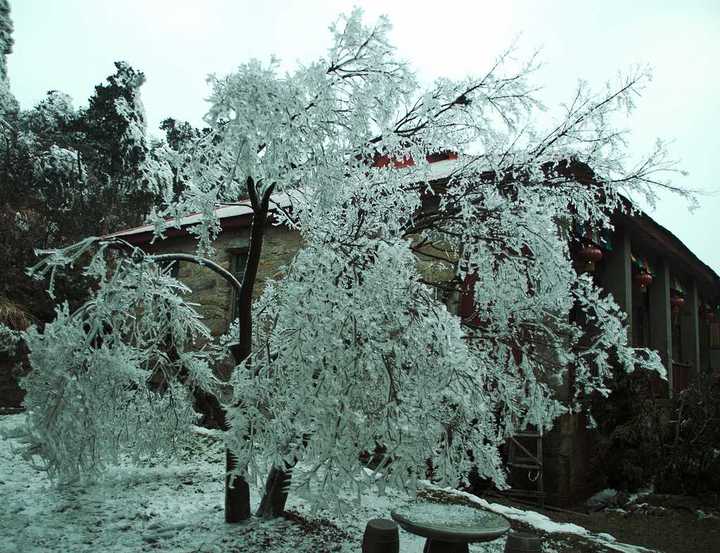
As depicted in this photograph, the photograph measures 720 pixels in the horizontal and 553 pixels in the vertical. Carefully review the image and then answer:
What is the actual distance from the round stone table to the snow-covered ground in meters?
0.56

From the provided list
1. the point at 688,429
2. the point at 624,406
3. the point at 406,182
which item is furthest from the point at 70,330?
the point at 688,429

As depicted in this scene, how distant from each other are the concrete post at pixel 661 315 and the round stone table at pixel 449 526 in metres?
7.51

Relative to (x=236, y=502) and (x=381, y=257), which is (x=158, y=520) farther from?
(x=381, y=257)

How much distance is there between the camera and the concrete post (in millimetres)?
10047

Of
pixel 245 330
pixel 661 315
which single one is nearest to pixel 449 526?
pixel 245 330

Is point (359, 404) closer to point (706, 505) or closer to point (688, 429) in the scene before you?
point (706, 505)

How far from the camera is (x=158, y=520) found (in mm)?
4605

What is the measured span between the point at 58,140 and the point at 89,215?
177 inches

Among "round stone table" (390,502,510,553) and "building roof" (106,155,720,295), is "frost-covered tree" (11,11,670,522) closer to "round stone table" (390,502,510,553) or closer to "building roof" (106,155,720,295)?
"round stone table" (390,502,510,553)

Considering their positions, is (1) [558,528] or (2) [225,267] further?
(2) [225,267]

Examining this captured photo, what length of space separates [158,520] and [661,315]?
924cm

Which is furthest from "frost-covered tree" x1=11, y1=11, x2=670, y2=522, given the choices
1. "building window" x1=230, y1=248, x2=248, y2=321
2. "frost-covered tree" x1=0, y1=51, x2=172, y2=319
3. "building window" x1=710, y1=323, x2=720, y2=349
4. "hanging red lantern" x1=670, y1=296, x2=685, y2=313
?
"building window" x1=710, y1=323, x2=720, y2=349

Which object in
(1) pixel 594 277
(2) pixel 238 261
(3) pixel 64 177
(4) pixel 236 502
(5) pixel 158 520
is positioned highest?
(3) pixel 64 177

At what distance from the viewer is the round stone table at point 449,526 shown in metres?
3.37
